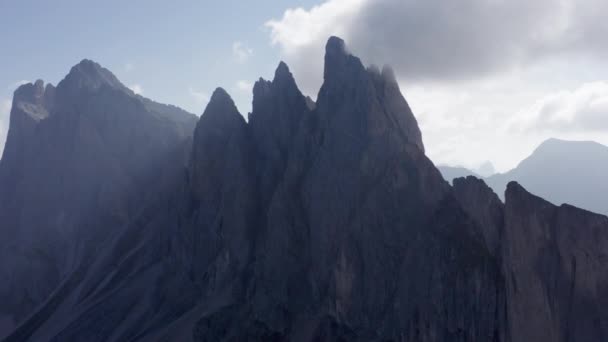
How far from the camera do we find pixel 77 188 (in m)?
186

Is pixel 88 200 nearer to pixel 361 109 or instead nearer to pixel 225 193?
pixel 225 193

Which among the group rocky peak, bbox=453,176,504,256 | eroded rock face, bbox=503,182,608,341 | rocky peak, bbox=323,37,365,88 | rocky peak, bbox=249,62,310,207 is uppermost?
rocky peak, bbox=323,37,365,88

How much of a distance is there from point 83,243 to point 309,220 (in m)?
88.6

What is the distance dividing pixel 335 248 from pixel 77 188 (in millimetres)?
114102

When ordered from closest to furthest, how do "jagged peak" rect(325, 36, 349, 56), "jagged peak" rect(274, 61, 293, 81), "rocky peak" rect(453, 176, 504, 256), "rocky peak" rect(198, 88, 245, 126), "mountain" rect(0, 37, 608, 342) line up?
"mountain" rect(0, 37, 608, 342) < "rocky peak" rect(453, 176, 504, 256) < "jagged peak" rect(325, 36, 349, 56) < "jagged peak" rect(274, 61, 293, 81) < "rocky peak" rect(198, 88, 245, 126)

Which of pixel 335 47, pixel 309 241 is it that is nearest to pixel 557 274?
pixel 309 241

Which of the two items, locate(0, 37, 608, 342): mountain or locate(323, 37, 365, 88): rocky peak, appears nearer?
locate(0, 37, 608, 342): mountain

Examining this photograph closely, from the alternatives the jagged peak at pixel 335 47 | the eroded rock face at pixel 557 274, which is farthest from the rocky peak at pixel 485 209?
the jagged peak at pixel 335 47

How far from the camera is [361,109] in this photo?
3871 inches

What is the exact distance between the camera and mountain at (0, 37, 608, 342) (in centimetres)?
7200

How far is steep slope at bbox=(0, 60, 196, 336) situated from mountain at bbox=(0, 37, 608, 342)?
94.3ft

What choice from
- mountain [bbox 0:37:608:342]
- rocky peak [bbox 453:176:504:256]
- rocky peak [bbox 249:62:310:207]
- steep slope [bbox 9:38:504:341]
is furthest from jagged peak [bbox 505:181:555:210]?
rocky peak [bbox 249:62:310:207]

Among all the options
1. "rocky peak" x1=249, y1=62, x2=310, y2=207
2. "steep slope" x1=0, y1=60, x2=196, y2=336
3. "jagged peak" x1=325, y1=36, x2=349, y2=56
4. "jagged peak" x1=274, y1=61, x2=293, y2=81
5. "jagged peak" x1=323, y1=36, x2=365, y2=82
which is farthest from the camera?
"steep slope" x1=0, y1=60, x2=196, y2=336

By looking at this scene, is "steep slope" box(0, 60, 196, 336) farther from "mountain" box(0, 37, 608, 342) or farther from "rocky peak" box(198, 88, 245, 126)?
"rocky peak" box(198, 88, 245, 126)
